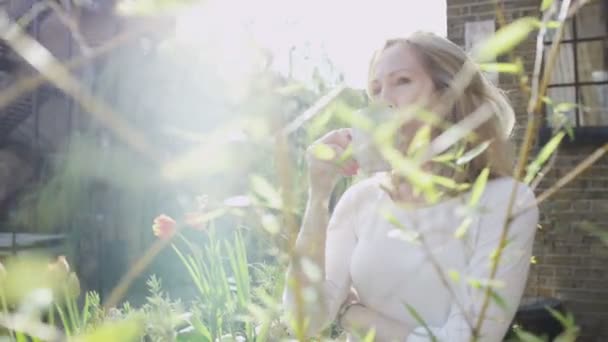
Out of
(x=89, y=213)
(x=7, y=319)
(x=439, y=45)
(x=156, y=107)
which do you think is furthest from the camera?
(x=156, y=107)

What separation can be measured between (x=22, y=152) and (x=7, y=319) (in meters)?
9.80

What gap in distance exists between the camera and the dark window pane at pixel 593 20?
16.4ft

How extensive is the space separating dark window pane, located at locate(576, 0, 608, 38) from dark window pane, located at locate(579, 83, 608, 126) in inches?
10.8

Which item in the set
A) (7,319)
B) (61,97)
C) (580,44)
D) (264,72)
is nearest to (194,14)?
(264,72)

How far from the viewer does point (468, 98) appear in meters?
1.56

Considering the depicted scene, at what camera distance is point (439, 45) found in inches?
59.4

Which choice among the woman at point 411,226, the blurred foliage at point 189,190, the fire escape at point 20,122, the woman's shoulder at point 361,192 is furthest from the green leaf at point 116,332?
the fire escape at point 20,122

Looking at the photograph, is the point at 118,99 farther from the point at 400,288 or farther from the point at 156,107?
the point at 400,288

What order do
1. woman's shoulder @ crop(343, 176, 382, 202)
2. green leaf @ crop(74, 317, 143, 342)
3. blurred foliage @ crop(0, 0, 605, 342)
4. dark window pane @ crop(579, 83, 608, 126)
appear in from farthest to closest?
1. dark window pane @ crop(579, 83, 608, 126)
2. woman's shoulder @ crop(343, 176, 382, 202)
3. blurred foliage @ crop(0, 0, 605, 342)
4. green leaf @ crop(74, 317, 143, 342)

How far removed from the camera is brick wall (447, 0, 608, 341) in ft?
15.5

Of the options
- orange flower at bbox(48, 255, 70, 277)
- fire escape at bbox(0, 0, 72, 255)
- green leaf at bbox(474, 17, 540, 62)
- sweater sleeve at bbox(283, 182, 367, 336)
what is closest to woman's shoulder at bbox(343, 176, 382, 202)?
sweater sleeve at bbox(283, 182, 367, 336)

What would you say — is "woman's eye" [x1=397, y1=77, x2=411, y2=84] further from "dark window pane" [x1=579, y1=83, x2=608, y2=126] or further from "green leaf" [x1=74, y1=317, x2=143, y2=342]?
"dark window pane" [x1=579, y1=83, x2=608, y2=126]

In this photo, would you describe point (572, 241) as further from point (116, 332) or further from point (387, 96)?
point (116, 332)

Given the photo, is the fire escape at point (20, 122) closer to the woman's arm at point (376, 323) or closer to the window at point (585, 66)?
the window at point (585, 66)
